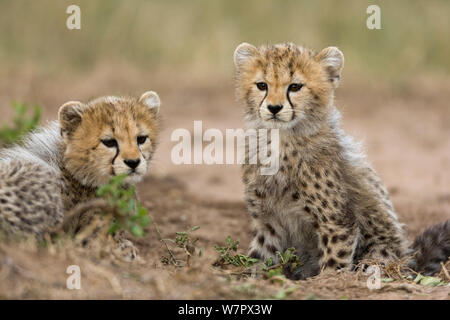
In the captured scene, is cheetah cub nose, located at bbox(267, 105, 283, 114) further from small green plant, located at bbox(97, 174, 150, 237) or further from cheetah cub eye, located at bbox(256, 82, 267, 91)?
small green plant, located at bbox(97, 174, 150, 237)

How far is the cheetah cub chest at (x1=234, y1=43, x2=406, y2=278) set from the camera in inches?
194

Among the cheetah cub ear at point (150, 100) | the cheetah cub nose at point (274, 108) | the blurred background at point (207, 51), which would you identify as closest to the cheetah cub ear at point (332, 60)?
the cheetah cub nose at point (274, 108)

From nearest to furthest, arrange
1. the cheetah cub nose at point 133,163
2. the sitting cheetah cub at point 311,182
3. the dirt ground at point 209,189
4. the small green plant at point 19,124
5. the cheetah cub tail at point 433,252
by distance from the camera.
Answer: the dirt ground at point 209,189
the cheetah cub nose at point 133,163
the sitting cheetah cub at point 311,182
the cheetah cub tail at point 433,252
the small green plant at point 19,124

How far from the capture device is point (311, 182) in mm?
4992

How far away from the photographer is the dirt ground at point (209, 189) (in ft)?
12.3

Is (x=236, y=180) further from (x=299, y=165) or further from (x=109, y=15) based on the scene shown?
(x=109, y=15)

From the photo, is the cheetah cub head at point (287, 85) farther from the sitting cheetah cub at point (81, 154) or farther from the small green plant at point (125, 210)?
the small green plant at point (125, 210)

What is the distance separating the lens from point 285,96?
15.9 feet

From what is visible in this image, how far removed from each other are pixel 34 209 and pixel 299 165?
191 cm

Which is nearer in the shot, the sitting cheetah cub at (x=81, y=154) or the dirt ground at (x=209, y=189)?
the dirt ground at (x=209, y=189)

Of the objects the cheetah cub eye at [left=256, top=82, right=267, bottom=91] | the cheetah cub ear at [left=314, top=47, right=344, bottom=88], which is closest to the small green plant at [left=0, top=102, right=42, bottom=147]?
the cheetah cub eye at [left=256, top=82, right=267, bottom=91]

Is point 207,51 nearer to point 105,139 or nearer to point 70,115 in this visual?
point 70,115
